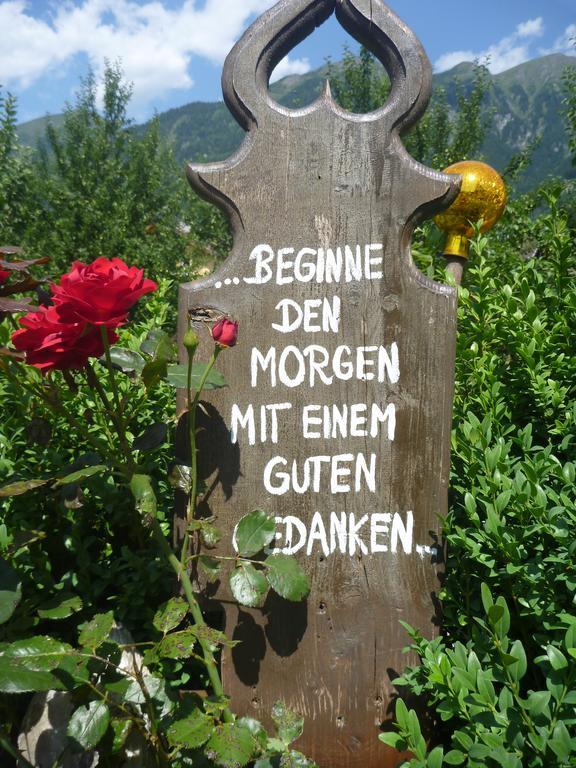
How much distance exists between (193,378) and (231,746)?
838 millimetres

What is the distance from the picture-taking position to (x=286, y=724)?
1455mm

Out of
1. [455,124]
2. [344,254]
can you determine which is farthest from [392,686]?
[455,124]

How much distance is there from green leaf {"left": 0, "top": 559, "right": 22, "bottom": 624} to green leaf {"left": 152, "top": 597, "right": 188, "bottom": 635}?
1.03 feet

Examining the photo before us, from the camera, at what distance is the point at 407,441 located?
1690mm

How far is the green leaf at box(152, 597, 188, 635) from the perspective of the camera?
143cm

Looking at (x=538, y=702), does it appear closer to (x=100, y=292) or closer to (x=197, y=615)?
(x=197, y=615)

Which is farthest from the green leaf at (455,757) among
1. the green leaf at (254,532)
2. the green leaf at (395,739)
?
the green leaf at (254,532)

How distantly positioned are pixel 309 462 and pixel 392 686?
65 centimetres

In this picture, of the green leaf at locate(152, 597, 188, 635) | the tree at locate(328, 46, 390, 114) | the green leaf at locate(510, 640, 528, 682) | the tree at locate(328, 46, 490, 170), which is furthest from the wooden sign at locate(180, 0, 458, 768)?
the tree at locate(328, 46, 390, 114)

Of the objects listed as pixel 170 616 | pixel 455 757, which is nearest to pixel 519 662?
pixel 455 757

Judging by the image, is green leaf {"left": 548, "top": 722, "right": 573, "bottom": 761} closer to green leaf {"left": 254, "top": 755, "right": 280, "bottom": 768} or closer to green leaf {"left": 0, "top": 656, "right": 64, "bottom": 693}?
green leaf {"left": 254, "top": 755, "right": 280, "bottom": 768}

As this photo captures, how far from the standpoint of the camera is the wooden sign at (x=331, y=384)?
5.53 feet

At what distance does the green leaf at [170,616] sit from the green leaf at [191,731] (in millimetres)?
191

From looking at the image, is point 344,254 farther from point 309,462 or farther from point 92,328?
point 92,328
